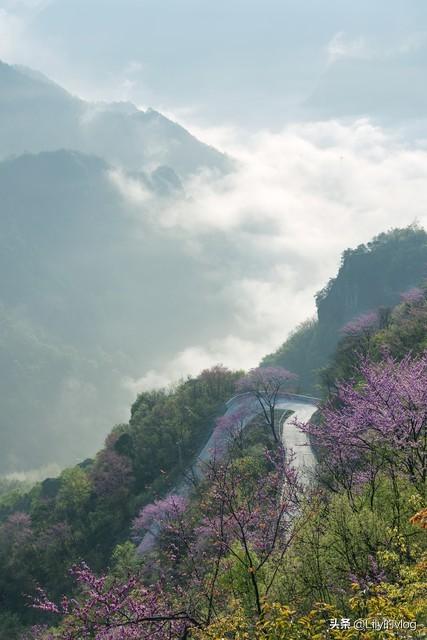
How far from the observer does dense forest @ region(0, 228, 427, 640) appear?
38.1 feet

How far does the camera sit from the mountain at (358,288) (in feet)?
351

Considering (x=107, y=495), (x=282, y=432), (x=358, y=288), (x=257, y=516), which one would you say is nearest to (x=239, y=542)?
(x=257, y=516)

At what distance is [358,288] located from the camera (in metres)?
114

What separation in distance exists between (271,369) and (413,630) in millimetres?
54633

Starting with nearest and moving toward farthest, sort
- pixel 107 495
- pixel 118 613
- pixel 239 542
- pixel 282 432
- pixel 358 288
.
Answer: pixel 118 613, pixel 239 542, pixel 107 495, pixel 282 432, pixel 358 288

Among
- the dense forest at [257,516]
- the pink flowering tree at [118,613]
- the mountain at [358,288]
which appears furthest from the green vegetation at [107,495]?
the mountain at [358,288]

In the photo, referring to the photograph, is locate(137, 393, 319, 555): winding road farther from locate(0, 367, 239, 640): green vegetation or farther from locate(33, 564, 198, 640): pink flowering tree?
locate(33, 564, 198, 640): pink flowering tree

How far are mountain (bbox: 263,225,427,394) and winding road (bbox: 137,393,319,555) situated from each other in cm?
4049

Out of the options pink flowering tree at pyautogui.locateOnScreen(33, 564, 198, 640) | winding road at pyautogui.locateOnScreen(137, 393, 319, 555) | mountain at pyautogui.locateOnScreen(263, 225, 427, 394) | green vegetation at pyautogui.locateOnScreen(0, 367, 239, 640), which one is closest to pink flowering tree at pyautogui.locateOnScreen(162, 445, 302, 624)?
pink flowering tree at pyautogui.locateOnScreen(33, 564, 198, 640)

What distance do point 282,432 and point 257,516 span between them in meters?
37.8

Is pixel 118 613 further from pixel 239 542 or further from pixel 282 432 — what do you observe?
pixel 282 432

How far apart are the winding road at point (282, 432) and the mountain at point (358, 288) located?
40.5 m

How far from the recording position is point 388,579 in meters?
12.7

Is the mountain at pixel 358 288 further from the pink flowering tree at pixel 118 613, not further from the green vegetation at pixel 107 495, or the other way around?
the pink flowering tree at pixel 118 613
